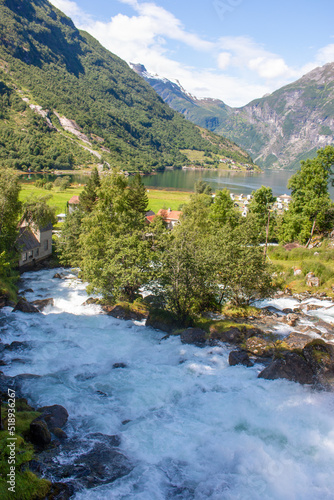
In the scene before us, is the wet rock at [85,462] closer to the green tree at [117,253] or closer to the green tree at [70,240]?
the green tree at [117,253]

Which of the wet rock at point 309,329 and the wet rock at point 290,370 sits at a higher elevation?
the wet rock at point 290,370

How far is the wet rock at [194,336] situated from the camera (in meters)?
24.7

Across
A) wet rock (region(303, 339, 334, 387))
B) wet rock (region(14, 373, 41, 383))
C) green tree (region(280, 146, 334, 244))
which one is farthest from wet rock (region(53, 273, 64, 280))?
green tree (region(280, 146, 334, 244))

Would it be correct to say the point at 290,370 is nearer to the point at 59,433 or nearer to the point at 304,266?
the point at 59,433

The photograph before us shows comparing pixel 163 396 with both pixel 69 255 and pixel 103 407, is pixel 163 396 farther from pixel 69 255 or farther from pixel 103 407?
pixel 69 255

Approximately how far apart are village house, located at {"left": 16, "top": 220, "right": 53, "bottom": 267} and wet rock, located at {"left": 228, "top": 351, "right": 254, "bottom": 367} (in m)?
30.4

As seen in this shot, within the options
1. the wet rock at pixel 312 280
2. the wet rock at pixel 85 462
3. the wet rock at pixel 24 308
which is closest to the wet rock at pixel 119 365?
the wet rock at pixel 85 462

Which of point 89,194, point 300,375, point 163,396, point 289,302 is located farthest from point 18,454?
point 89,194

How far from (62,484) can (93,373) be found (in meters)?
8.67

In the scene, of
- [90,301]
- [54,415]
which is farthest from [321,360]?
[90,301]

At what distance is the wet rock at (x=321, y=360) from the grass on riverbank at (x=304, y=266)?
20791mm

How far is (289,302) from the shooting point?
37.4m

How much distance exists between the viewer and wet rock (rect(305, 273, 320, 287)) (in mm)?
42062

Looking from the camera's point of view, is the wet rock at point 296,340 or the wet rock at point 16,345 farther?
the wet rock at point 296,340
